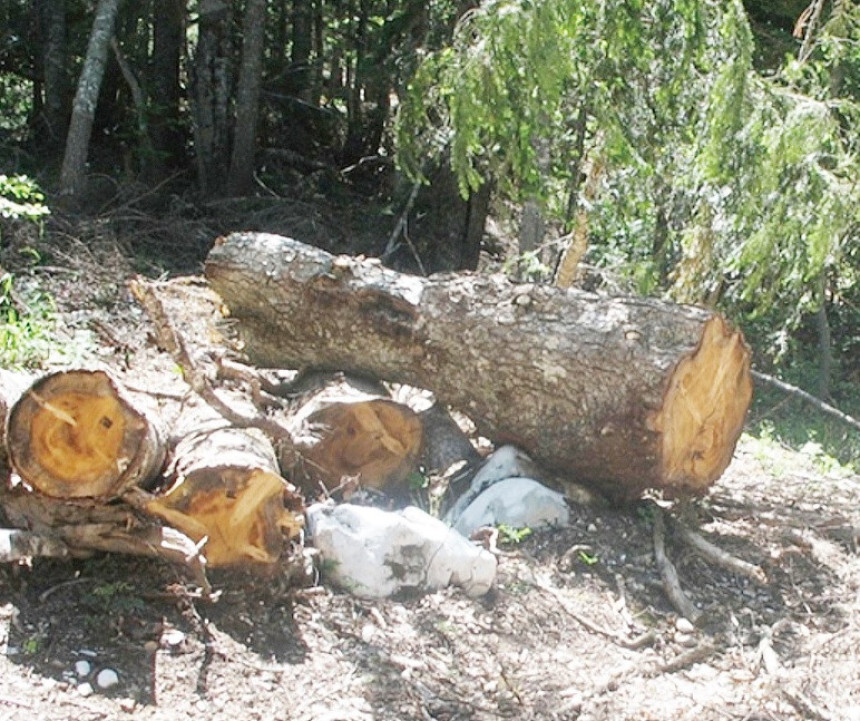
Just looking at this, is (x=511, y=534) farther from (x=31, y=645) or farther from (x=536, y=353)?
(x=31, y=645)

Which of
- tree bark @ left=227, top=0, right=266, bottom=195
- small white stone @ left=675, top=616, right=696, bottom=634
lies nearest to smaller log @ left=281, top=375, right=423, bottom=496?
small white stone @ left=675, top=616, right=696, bottom=634

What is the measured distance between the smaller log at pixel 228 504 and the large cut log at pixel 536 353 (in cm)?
148

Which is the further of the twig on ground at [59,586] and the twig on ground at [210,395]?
the twig on ground at [210,395]

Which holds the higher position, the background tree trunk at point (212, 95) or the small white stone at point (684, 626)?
the background tree trunk at point (212, 95)

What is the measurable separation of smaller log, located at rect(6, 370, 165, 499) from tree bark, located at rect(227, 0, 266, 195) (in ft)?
23.8

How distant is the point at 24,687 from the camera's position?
3209mm

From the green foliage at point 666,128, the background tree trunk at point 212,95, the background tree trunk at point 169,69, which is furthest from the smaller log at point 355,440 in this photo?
the background tree trunk at point 169,69

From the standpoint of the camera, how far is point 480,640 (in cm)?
396

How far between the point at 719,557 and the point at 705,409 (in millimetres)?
665

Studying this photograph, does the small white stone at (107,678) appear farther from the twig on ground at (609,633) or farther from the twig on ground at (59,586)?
the twig on ground at (609,633)

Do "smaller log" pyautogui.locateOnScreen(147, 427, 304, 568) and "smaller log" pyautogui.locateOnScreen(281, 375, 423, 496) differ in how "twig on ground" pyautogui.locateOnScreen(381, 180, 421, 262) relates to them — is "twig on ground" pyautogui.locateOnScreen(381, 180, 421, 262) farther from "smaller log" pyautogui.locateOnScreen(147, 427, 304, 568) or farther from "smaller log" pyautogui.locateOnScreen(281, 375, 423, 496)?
"smaller log" pyautogui.locateOnScreen(147, 427, 304, 568)

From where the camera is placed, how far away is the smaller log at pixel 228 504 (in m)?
3.74

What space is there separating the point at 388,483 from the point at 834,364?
21.2 feet

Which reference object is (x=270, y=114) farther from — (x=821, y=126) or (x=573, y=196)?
(x=821, y=126)
